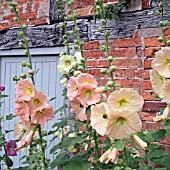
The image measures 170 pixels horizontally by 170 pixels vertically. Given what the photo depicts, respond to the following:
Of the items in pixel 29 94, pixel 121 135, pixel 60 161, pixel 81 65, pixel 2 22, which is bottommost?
pixel 60 161

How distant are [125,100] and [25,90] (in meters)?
0.47

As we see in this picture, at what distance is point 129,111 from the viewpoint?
1.37m

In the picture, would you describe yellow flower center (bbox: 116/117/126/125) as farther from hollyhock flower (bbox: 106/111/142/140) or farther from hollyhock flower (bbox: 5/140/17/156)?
hollyhock flower (bbox: 5/140/17/156)

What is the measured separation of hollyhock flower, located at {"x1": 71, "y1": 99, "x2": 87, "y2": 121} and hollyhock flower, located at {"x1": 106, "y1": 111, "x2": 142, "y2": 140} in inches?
6.8

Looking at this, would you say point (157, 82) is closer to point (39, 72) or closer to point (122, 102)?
point (122, 102)

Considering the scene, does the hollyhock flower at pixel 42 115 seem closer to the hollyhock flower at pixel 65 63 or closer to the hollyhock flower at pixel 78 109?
the hollyhock flower at pixel 78 109

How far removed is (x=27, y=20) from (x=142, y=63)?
137 cm

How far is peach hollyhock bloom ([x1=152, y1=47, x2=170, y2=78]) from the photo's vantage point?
146 centimetres

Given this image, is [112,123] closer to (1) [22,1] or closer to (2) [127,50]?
(2) [127,50]

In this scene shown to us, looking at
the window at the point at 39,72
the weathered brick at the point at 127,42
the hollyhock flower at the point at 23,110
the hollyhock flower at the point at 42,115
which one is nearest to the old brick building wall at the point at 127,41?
the weathered brick at the point at 127,42

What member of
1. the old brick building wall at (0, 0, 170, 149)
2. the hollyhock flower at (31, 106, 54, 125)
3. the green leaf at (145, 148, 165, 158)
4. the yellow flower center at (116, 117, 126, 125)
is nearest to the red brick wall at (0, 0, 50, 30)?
the old brick building wall at (0, 0, 170, 149)

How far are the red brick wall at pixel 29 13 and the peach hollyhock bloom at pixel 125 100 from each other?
7.65 ft

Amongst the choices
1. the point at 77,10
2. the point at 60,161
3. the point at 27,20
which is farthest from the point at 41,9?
the point at 60,161

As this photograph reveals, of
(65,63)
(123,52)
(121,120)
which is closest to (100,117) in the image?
(121,120)
